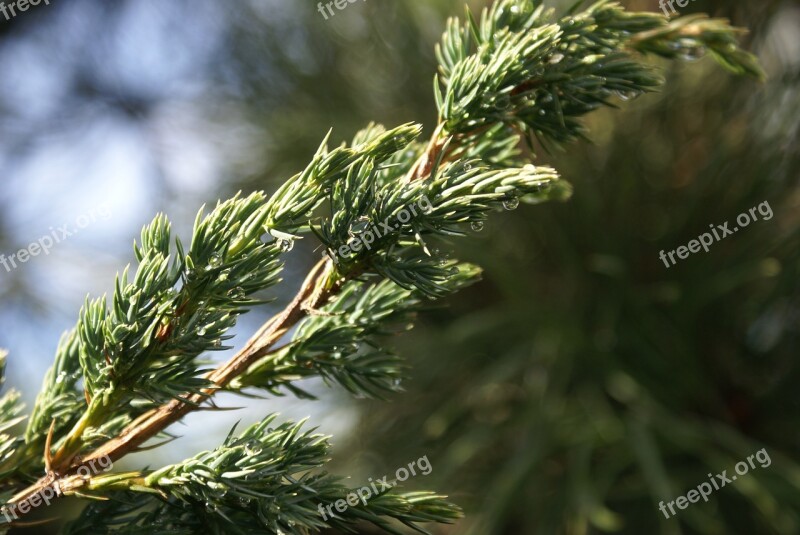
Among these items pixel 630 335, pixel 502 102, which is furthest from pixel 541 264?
pixel 502 102

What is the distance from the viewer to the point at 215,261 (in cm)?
29

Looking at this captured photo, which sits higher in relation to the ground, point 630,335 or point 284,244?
point 630,335

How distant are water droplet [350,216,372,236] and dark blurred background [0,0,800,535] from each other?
52cm

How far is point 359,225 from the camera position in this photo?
0.95ft

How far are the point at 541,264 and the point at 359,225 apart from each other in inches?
31.0

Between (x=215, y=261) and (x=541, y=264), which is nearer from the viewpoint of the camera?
(x=215, y=261)

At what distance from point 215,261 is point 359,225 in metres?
0.06

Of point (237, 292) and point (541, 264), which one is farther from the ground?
point (541, 264)

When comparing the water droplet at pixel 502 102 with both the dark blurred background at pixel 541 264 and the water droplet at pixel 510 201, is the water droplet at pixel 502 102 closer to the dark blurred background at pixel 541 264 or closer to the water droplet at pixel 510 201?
the water droplet at pixel 510 201

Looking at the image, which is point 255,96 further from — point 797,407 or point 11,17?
point 797,407

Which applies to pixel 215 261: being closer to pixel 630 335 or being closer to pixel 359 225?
pixel 359 225

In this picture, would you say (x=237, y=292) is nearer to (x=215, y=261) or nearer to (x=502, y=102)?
(x=215, y=261)

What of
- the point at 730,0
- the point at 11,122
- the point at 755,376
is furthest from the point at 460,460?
the point at 11,122

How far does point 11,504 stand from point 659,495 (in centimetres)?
59
